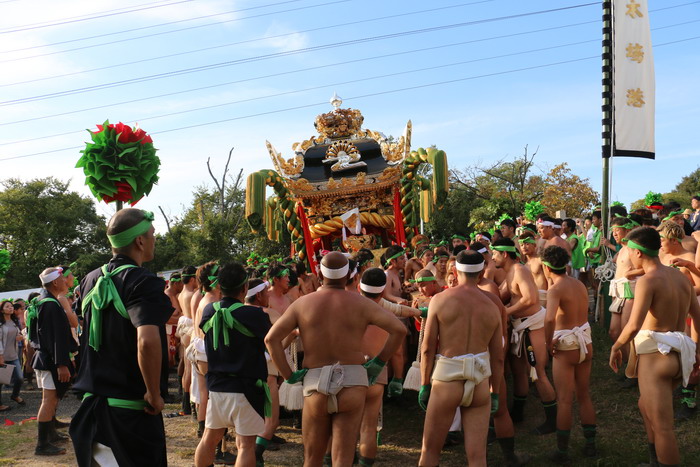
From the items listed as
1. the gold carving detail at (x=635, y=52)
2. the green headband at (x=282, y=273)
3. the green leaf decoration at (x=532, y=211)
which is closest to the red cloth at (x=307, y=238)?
the green leaf decoration at (x=532, y=211)

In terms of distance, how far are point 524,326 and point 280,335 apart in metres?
3.17

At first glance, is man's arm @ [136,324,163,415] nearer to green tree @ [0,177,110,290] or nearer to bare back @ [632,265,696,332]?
bare back @ [632,265,696,332]

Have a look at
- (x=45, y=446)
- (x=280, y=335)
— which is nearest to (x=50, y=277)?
(x=45, y=446)

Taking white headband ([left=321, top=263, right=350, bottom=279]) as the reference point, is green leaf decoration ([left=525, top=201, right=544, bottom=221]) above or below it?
above

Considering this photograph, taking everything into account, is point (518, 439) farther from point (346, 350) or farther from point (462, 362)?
point (346, 350)

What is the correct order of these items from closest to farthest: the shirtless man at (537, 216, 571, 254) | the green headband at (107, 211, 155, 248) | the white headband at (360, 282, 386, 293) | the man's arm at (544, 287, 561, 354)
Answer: the green headband at (107, 211, 155, 248)
the white headband at (360, 282, 386, 293)
the man's arm at (544, 287, 561, 354)
the shirtless man at (537, 216, 571, 254)

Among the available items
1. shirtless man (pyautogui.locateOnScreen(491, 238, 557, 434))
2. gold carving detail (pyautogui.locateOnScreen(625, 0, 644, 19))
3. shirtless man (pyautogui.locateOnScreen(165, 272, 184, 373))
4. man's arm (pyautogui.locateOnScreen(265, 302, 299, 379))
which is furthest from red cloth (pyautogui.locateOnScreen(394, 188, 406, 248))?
man's arm (pyautogui.locateOnScreen(265, 302, 299, 379))

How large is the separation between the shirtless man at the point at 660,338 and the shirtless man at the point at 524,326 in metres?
1.52

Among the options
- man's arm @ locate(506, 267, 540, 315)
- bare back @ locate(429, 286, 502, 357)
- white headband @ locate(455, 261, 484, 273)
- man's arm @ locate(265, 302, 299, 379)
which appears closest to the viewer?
man's arm @ locate(265, 302, 299, 379)

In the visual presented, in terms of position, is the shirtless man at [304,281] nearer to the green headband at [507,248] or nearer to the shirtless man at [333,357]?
the green headband at [507,248]

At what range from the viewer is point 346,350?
453 cm

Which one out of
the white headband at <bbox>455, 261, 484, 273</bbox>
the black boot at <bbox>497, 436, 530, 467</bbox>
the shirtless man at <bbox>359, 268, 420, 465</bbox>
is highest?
the white headband at <bbox>455, 261, 484, 273</bbox>

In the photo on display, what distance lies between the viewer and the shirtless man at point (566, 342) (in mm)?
5648

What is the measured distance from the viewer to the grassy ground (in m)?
5.94
